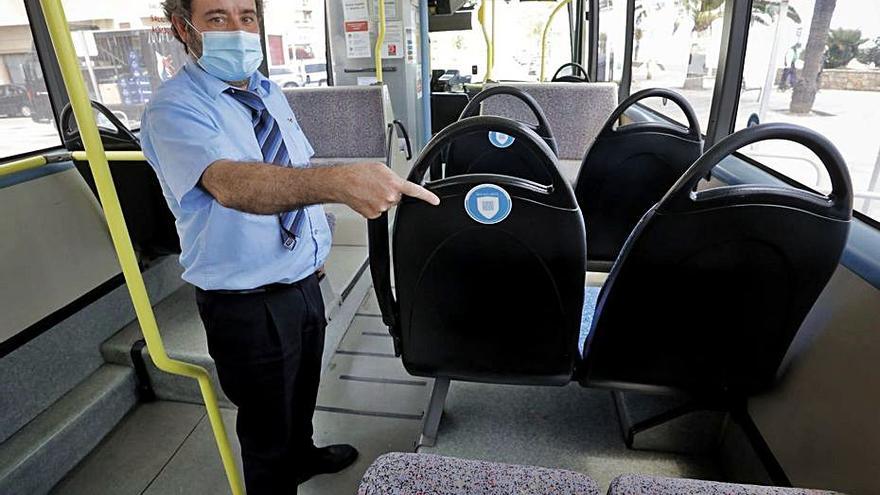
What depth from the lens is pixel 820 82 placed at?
172 cm

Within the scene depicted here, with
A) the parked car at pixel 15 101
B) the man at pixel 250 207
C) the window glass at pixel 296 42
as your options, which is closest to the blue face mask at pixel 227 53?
the man at pixel 250 207

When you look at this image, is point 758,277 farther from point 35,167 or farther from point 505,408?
point 35,167

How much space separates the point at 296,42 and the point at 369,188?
12.8 feet

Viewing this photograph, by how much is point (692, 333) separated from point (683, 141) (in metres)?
1.05

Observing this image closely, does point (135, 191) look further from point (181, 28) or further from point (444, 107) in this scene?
point (444, 107)

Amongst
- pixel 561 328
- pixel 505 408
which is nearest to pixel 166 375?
pixel 505 408

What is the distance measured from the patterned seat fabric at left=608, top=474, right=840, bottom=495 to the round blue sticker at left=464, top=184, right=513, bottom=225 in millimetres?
575

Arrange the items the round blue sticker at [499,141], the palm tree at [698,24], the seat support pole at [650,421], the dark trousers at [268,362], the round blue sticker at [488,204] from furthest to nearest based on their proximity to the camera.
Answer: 1. the palm tree at [698,24]
2. the round blue sticker at [499,141]
3. the seat support pole at [650,421]
4. the dark trousers at [268,362]
5. the round blue sticker at [488,204]

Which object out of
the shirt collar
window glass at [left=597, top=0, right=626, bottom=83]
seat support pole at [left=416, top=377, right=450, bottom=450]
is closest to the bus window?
the shirt collar

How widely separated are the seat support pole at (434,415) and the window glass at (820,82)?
124 centimetres

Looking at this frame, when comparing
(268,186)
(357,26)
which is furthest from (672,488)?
(357,26)

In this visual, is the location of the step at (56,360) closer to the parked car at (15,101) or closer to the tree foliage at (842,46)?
the parked car at (15,101)

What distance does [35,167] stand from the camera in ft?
6.08

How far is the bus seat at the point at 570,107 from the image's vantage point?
3.13 metres
